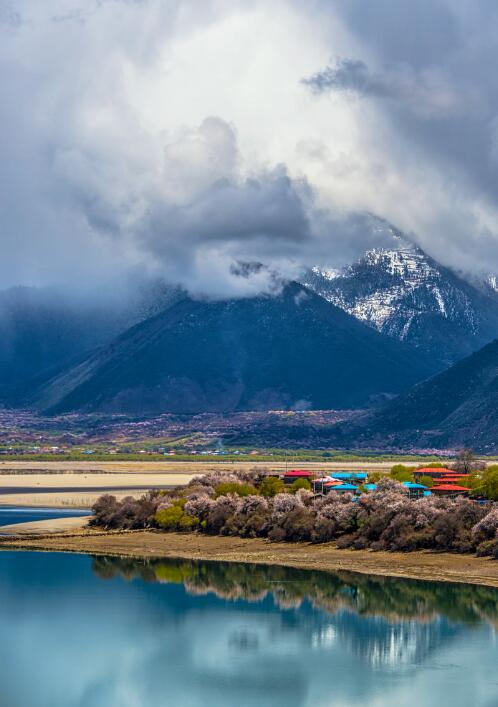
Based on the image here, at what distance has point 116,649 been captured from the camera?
6844 centimetres

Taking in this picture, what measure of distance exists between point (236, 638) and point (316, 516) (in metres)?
38.5

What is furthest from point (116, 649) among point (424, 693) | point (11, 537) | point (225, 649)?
point (11, 537)

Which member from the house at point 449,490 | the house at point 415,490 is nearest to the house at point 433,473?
the house at point 415,490

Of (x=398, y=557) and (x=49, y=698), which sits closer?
(x=49, y=698)

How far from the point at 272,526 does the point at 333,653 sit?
43077 mm

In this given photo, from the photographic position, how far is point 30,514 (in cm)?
13262

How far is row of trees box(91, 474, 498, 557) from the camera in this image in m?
99.4

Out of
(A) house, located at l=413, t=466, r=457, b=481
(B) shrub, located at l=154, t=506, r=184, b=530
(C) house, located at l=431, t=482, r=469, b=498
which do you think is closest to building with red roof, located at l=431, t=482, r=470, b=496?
(C) house, located at l=431, t=482, r=469, b=498

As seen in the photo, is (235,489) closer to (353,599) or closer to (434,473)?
(434,473)

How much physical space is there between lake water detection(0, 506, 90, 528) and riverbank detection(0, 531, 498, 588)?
13.8 metres

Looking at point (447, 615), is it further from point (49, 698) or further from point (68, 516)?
point (68, 516)

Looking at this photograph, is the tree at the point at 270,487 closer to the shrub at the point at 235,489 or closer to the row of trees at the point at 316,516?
the row of trees at the point at 316,516

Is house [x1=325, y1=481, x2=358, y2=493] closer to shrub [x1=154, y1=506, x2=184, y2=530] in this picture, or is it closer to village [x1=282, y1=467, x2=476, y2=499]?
village [x1=282, y1=467, x2=476, y2=499]

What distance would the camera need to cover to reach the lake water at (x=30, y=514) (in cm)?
12638
